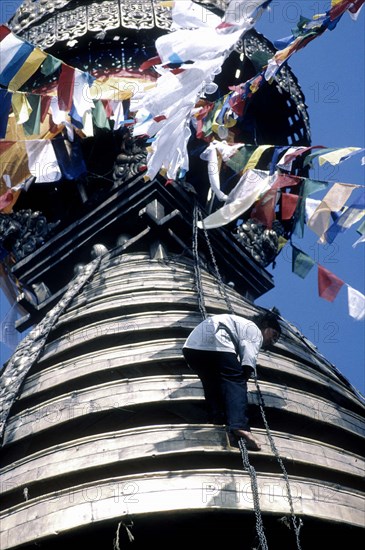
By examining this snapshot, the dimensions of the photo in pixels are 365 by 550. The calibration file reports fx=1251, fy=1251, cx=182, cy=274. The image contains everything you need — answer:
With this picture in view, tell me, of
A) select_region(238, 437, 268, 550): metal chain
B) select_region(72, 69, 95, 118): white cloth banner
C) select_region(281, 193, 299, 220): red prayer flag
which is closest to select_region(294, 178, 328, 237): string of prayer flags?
select_region(281, 193, 299, 220): red prayer flag

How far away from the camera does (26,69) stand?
1596 cm

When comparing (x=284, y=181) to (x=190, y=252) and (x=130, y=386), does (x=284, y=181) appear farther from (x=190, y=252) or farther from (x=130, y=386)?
(x=130, y=386)

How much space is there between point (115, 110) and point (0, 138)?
8.15 ft

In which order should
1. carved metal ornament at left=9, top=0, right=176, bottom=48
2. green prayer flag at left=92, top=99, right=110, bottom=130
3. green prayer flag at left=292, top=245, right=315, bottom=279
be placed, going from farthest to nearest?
carved metal ornament at left=9, top=0, right=176, bottom=48 → green prayer flag at left=92, top=99, right=110, bottom=130 → green prayer flag at left=292, top=245, right=315, bottom=279

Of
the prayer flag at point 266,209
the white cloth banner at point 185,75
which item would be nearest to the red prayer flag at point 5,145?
the white cloth banner at point 185,75

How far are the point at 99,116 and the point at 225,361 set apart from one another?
8315 millimetres

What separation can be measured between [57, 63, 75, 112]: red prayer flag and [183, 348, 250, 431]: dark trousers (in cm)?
674

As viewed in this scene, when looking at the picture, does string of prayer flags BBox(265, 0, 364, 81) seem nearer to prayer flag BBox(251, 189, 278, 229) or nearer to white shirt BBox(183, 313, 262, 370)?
prayer flag BBox(251, 189, 278, 229)

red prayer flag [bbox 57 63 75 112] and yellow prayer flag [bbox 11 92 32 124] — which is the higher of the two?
red prayer flag [bbox 57 63 75 112]

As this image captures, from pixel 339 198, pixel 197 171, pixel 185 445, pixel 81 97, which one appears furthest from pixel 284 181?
pixel 185 445

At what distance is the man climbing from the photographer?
32.1 feet

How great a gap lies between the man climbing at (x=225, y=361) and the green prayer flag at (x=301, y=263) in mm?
4880

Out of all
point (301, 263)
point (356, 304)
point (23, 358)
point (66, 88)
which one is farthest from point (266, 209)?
point (23, 358)

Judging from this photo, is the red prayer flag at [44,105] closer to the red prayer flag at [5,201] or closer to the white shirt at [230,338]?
the red prayer flag at [5,201]
